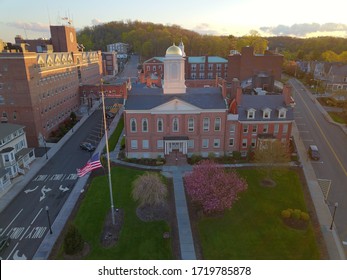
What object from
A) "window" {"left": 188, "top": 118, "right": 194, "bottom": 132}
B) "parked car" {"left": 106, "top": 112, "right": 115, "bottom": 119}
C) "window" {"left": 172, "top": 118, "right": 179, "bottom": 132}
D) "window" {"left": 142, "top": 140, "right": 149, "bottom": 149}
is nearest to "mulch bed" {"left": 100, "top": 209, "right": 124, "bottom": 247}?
"window" {"left": 142, "top": 140, "right": 149, "bottom": 149}

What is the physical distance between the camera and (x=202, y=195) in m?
29.4

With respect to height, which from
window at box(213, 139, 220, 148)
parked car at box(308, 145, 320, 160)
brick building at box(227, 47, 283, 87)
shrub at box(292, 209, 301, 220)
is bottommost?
shrub at box(292, 209, 301, 220)

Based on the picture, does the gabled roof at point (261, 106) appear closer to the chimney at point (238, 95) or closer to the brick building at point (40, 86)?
the chimney at point (238, 95)

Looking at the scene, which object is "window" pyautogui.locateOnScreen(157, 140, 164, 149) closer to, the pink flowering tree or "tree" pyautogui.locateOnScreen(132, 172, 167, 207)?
"tree" pyautogui.locateOnScreen(132, 172, 167, 207)

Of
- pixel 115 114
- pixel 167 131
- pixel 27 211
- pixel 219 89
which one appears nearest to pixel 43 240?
pixel 27 211

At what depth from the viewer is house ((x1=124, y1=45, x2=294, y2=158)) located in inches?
1745

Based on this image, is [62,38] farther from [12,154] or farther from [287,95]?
[287,95]

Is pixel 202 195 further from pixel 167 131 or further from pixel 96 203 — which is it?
pixel 167 131

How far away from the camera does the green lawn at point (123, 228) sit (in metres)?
25.9

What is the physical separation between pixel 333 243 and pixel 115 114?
59218 millimetres

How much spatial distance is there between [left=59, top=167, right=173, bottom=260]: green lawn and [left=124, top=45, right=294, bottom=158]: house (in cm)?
921

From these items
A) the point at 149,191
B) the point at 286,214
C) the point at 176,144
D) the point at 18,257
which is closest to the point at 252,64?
the point at 176,144

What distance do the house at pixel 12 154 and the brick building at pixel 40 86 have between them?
6605 millimetres

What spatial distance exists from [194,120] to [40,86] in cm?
3189
